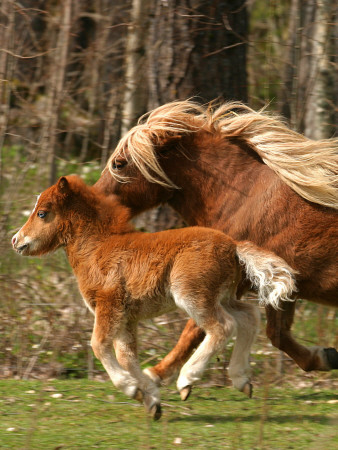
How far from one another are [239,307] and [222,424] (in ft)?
2.64

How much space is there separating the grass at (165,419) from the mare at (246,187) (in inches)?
15.3

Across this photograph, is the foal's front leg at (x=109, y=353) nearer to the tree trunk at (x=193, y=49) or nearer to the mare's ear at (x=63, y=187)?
the mare's ear at (x=63, y=187)

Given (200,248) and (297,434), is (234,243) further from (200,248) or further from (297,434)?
(297,434)

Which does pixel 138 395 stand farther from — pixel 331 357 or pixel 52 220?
pixel 331 357

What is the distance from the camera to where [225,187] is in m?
5.66

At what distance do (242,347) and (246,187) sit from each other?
3.98ft

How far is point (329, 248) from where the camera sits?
531cm

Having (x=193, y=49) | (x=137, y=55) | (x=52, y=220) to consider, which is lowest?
(x=52, y=220)

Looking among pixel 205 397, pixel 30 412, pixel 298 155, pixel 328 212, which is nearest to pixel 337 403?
pixel 205 397

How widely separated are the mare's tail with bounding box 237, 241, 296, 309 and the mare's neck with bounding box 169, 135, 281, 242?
48cm

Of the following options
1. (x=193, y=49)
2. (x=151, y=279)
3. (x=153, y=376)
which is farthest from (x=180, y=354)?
(x=193, y=49)

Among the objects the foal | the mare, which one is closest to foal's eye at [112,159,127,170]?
the mare

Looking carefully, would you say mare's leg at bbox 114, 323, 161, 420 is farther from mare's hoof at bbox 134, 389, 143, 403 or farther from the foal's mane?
the foal's mane

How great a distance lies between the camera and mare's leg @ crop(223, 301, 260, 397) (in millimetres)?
5133
